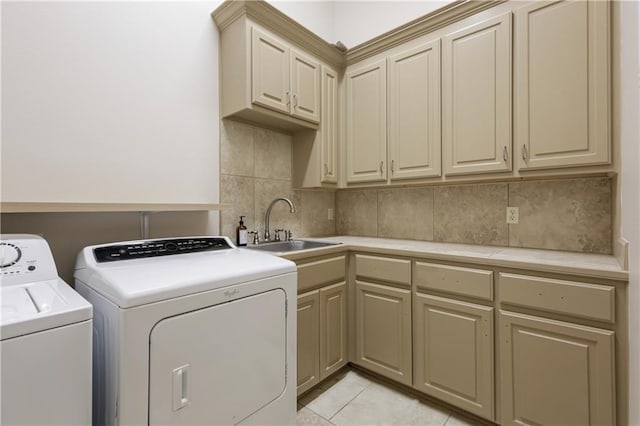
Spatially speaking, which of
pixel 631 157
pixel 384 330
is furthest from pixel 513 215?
pixel 384 330

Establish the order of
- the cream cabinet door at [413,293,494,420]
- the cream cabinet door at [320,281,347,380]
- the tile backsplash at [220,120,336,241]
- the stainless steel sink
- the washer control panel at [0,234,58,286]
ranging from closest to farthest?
the washer control panel at [0,234,58,286]
the cream cabinet door at [413,293,494,420]
the cream cabinet door at [320,281,347,380]
the tile backsplash at [220,120,336,241]
the stainless steel sink

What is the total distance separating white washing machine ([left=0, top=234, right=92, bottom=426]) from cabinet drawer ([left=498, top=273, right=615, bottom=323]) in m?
1.74

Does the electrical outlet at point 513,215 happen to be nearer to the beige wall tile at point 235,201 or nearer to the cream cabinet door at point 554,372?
the cream cabinet door at point 554,372

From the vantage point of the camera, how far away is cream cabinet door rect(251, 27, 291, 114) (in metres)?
1.88

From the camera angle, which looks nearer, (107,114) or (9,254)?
(9,254)

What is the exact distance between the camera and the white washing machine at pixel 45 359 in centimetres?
70

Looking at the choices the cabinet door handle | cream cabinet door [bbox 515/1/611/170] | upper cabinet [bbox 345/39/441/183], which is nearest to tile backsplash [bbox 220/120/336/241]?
upper cabinet [bbox 345/39/441/183]

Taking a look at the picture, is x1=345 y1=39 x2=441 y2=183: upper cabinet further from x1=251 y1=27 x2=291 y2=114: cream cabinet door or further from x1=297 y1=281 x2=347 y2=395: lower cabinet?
x1=297 y1=281 x2=347 y2=395: lower cabinet

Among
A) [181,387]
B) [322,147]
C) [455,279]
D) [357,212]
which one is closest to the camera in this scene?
[181,387]

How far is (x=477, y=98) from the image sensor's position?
1.89 m

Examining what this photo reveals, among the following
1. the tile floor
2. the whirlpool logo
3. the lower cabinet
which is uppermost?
the whirlpool logo

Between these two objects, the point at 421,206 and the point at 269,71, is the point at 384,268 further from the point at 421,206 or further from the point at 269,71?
the point at 269,71

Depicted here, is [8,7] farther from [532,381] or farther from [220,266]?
[532,381]

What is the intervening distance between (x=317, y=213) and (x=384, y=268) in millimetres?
946
